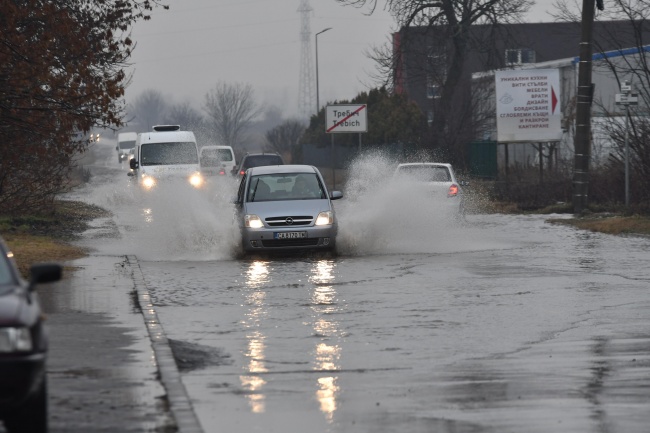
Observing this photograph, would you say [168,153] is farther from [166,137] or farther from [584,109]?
[584,109]

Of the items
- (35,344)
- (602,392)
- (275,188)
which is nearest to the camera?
(35,344)

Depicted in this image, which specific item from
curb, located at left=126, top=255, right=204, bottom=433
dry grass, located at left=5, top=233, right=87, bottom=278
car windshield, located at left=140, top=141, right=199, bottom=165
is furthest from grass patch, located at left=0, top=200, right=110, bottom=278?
curb, located at left=126, top=255, right=204, bottom=433

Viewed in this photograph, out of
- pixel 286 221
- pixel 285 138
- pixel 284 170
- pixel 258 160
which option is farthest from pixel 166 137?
pixel 285 138

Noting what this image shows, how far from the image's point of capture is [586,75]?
32.0 metres

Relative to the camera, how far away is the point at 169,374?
32.7ft

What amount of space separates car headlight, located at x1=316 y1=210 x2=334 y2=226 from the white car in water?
751 cm

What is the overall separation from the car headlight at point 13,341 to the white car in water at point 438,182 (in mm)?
22130

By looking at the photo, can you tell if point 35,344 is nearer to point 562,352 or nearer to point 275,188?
point 562,352

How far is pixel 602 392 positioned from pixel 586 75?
23458 millimetres

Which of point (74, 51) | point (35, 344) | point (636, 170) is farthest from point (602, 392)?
point (636, 170)

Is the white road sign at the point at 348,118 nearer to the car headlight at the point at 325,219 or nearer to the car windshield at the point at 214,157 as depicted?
the car windshield at the point at 214,157

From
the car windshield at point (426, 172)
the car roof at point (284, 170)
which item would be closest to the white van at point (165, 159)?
the car windshield at point (426, 172)

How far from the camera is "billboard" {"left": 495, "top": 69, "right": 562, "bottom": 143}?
41.3 metres

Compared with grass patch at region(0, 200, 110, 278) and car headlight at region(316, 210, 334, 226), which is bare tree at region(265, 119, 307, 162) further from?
car headlight at region(316, 210, 334, 226)
